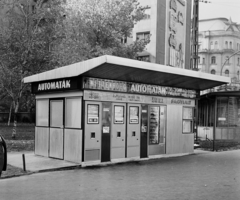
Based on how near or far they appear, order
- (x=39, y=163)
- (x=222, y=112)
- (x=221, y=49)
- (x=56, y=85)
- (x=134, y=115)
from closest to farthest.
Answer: (x=39, y=163) → (x=56, y=85) → (x=134, y=115) → (x=222, y=112) → (x=221, y=49)

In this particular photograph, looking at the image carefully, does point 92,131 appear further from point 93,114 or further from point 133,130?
point 133,130

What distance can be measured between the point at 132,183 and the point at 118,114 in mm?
4647

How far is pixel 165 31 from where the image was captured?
44656 millimetres

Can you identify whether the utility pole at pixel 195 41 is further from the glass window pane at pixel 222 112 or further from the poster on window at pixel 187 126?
the glass window pane at pixel 222 112

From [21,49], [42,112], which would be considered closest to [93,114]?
[42,112]

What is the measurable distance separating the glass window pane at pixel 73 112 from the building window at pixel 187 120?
618cm

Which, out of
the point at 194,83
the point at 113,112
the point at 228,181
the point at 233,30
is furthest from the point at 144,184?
the point at 233,30

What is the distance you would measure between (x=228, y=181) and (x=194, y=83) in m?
6.97

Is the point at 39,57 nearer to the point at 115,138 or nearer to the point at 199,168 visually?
the point at 115,138

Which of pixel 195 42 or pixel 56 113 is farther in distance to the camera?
pixel 195 42

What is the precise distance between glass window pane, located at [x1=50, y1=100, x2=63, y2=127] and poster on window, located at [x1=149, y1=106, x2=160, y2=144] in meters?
3.87

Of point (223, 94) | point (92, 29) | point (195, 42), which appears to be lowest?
point (223, 94)

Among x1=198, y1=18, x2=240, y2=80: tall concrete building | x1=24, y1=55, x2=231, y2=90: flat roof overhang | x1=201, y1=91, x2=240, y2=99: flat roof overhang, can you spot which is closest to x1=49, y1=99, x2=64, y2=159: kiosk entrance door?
x1=24, y1=55, x2=231, y2=90: flat roof overhang

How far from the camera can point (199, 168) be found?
1236 centimetres
